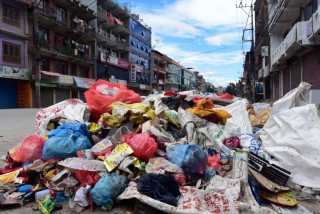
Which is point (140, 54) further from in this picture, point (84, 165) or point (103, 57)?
point (84, 165)

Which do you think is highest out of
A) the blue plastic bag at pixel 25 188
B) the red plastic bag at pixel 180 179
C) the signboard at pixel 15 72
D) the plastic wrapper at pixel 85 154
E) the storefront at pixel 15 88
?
the signboard at pixel 15 72

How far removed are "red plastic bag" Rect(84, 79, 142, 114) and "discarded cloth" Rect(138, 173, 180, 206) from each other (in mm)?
2219

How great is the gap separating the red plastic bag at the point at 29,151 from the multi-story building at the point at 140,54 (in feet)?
97.6

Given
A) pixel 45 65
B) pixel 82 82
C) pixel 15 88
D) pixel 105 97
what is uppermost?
pixel 45 65

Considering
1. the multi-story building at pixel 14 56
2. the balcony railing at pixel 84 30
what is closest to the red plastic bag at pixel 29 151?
the multi-story building at pixel 14 56

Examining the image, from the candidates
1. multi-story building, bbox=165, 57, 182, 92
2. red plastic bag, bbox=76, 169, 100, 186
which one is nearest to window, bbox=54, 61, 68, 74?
red plastic bag, bbox=76, 169, 100, 186

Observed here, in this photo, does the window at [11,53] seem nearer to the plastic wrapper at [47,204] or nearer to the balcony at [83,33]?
the balcony at [83,33]

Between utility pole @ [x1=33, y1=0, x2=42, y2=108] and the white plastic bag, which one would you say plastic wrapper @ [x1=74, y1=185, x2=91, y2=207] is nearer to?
the white plastic bag

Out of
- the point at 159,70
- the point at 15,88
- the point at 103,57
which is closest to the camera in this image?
the point at 15,88

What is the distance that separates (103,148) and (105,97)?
1.54 metres

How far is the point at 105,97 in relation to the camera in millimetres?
4109

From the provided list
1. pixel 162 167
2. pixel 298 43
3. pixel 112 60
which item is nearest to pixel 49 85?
pixel 112 60

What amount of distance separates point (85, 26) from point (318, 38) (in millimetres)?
20978

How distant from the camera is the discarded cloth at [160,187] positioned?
189 cm
